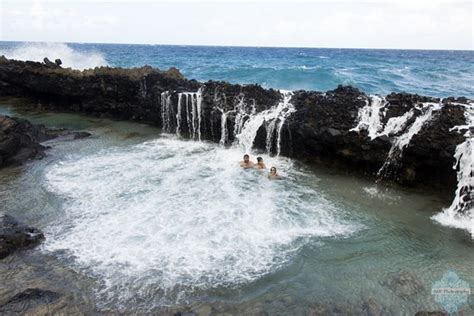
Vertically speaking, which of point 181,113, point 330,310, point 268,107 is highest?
point 268,107

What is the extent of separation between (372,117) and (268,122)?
3.85 metres

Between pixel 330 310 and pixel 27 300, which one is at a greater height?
pixel 27 300

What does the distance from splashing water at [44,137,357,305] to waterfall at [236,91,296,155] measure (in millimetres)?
1278

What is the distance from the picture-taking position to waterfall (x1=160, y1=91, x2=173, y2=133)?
17.6m

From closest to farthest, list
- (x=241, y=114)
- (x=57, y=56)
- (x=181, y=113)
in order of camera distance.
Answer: (x=241, y=114) < (x=181, y=113) < (x=57, y=56)

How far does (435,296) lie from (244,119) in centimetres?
1001

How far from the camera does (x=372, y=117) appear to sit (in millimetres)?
12484

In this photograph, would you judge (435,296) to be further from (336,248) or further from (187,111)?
(187,111)

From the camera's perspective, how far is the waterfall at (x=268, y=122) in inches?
558

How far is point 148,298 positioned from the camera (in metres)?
6.45

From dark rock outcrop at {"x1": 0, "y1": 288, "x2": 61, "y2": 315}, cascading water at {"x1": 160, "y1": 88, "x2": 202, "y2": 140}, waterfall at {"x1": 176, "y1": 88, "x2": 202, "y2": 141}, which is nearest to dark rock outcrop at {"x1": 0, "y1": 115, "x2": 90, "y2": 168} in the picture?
cascading water at {"x1": 160, "y1": 88, "x2": 202, "y2": 140}

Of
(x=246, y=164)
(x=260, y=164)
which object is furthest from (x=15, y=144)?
(x=260, y=164)

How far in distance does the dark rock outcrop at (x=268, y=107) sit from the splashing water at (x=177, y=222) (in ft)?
5.64

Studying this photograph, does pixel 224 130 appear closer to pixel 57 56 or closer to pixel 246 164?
pixel 246 164
